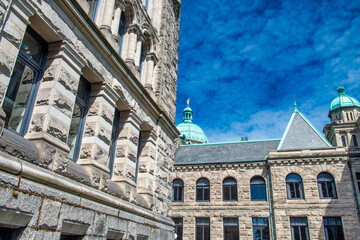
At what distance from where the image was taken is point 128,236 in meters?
7.88

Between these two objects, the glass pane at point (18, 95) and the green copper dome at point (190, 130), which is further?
the green copper dome at point (190, 130)

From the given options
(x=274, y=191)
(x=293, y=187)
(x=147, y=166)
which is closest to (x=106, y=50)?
(x=147, y=166)

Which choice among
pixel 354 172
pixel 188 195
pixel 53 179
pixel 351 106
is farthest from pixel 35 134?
pixel 351 106

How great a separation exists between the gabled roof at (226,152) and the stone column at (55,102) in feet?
78.4

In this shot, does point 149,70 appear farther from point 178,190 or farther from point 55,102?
point 178,190

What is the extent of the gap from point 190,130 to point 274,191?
4167 centimetres

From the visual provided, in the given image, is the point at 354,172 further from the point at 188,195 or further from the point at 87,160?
the point at 87,160

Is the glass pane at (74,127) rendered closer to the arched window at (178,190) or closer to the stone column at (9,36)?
the stone column at (9,36)

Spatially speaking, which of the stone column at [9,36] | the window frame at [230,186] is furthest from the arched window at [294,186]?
the stone column at [9,36]

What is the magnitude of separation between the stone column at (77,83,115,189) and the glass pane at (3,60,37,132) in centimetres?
176

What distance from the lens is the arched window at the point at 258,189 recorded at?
26.8m

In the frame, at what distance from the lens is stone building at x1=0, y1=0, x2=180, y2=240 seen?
485 centimetres

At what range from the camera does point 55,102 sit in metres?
5.87

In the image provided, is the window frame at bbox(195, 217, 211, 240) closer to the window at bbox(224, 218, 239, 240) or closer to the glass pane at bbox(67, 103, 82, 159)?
the window at bbox(224, 218, 239, 240)
